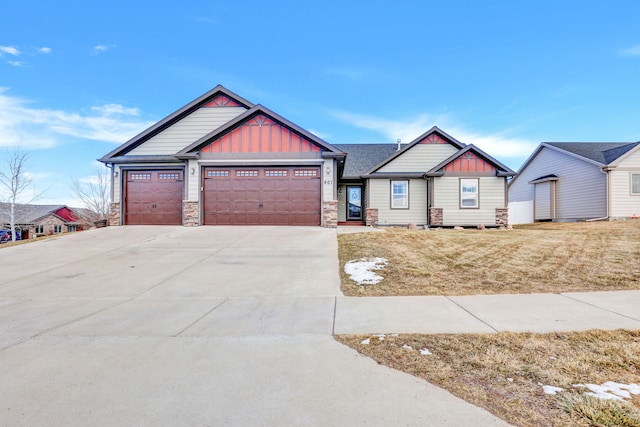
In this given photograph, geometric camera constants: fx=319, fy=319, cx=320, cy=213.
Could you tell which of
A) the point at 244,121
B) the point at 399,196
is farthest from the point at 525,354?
the point at 399,196

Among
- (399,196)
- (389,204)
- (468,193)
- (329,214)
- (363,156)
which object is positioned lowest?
(329,214)

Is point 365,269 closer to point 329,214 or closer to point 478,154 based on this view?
point 329,214

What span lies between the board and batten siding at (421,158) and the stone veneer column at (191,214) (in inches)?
400

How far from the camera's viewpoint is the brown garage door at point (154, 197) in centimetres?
1571

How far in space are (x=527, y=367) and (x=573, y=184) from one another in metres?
23.6

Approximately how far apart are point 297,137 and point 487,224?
11475 millimetres

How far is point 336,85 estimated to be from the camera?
21922mm

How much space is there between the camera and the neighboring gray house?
1848cm

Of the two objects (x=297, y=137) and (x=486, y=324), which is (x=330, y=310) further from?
(x=297, y=137)

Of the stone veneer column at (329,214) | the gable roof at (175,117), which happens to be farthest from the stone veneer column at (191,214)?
the stone veneer column at (329,214)

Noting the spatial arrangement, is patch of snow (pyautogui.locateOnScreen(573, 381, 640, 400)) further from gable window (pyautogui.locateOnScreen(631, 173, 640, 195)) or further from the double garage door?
gable window (pyautogui.locateOnScreen(631, 173, 640, 195))

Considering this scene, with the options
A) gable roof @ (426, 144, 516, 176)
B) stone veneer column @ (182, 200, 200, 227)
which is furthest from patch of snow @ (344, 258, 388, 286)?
gable roof @ (426, 144, 516, 176)

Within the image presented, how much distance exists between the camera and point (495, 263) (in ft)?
26.9

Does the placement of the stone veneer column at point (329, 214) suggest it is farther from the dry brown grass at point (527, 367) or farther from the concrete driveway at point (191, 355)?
the dry brown grass at point (527, 367)
